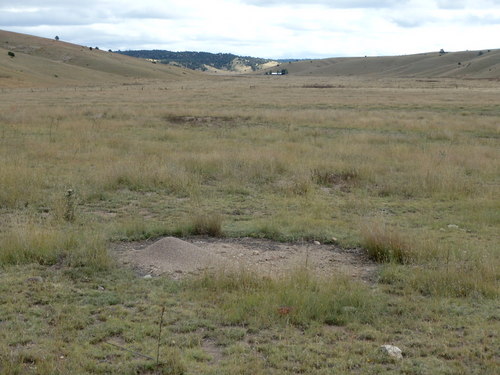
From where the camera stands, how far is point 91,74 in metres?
87.9

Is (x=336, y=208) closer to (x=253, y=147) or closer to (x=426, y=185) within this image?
(x=426, y=185)

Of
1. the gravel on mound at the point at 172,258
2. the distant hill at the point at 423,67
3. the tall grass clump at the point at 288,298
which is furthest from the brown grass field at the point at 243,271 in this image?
the distant hill at the point at 423,67

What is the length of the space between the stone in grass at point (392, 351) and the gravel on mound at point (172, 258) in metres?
2.51

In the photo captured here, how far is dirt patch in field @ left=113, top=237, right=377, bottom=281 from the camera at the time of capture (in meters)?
6.82

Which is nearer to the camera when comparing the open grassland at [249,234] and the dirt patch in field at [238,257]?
the open grassland at [249,234]

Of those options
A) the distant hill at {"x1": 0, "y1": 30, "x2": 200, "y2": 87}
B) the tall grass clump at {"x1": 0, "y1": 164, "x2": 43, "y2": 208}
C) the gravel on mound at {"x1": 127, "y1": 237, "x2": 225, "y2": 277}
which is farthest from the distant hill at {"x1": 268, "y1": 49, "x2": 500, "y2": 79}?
the gravel on mound at {"x1": 127, "y1": 237, "x2": 225, "y2": 277}

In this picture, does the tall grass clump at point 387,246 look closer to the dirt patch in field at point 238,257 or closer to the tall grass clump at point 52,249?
the dirt patch in field at point 238,257

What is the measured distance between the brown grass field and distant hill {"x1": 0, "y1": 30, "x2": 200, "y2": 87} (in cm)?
5102

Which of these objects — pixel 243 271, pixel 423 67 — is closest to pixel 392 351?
pixel 243 271

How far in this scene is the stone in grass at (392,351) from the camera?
182 inches

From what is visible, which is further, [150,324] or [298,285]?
[298,285]

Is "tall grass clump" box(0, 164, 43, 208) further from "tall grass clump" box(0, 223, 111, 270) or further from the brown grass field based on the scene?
"tall grass clump" box(0, 223, 111, 270)

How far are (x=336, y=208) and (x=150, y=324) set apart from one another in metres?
5.90

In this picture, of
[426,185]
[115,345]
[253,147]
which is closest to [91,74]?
[253,147]
